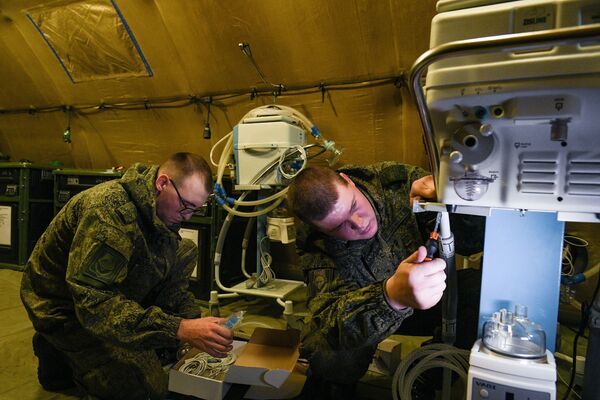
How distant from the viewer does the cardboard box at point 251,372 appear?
136cm

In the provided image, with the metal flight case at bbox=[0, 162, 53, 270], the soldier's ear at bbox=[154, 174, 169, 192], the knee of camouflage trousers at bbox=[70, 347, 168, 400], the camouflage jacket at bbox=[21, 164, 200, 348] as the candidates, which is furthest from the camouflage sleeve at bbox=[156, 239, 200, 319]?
the metal flight case at bbox=[0, 162, 53, 270]

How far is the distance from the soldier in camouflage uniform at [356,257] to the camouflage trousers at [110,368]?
22.8 inches

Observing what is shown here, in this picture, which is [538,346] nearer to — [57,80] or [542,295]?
[542,295]

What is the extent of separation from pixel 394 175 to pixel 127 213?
98cm

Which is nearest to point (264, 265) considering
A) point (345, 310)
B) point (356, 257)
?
point (356, 257)

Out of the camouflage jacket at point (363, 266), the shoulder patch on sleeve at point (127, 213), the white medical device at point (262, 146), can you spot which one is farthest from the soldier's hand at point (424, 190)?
the white medical device at point (262, 146)

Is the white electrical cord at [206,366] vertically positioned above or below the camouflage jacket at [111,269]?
below

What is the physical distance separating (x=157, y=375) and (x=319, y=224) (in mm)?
854

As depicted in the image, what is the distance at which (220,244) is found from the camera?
2.29 meters

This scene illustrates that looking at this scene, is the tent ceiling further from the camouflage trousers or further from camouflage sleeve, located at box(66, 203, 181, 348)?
the camouflage trousers

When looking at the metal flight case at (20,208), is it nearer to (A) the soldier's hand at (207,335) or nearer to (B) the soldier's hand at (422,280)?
(A) the soldier's hand at (207,335)

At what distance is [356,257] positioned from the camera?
49.5 inches

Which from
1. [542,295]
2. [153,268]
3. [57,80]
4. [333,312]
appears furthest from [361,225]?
[57,80]

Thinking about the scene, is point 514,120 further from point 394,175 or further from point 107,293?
point 107,293
